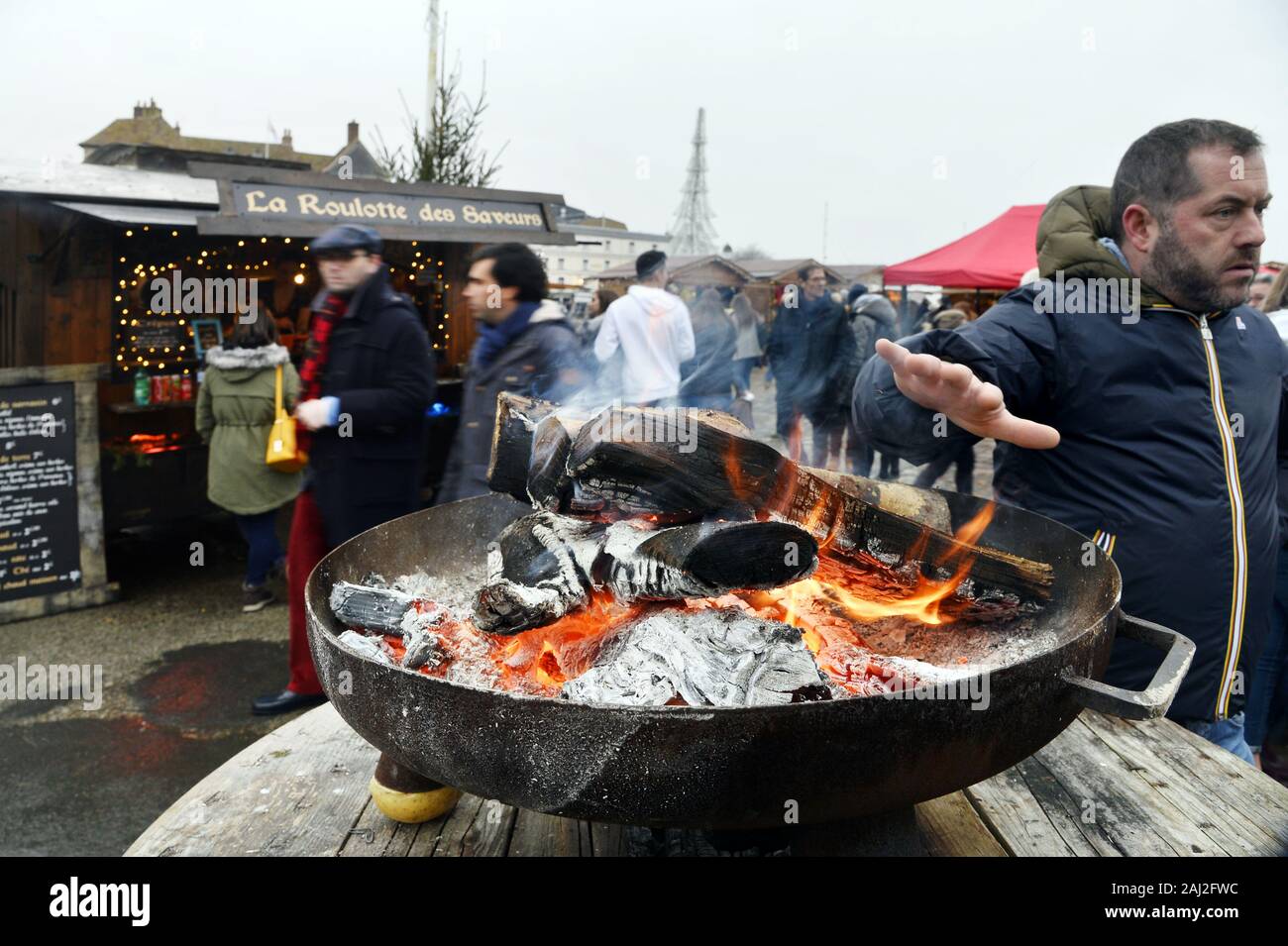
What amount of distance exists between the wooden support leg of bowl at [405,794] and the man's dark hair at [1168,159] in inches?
94.0

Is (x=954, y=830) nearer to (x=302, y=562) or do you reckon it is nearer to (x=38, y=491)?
(x=302, y=562)

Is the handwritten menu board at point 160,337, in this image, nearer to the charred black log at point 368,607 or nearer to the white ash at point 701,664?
the charred black log at point 368,607

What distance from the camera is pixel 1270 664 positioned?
4.08 meters

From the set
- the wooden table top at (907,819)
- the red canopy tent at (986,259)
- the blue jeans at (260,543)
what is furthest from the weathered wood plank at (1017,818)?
the red canopy tent at (986,259)

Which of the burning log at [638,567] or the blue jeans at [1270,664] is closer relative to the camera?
the burning log at [638,567]

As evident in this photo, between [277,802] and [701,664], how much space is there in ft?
3.59

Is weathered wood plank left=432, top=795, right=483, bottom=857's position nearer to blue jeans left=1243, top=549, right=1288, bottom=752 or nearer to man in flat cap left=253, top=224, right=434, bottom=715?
man in flat cap left=253, top=224, right=434, bottom=715

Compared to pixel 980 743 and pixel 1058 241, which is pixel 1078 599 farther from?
pixel 1058 241

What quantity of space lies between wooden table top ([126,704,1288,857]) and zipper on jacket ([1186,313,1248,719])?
224 mm

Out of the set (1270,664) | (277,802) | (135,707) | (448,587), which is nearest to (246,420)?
(135,707)

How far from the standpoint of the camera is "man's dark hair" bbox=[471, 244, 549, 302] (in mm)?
4457

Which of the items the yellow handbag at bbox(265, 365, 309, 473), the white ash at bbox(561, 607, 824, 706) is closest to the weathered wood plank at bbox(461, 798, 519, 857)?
the white ash at bbox(561, 607, 824, 706)

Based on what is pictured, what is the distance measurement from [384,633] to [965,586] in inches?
56.9

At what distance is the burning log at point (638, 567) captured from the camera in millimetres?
1878
